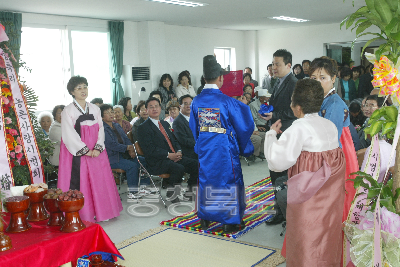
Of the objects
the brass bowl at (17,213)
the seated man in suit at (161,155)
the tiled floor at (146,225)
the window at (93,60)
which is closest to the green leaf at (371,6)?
the brass bowl at (17,213)

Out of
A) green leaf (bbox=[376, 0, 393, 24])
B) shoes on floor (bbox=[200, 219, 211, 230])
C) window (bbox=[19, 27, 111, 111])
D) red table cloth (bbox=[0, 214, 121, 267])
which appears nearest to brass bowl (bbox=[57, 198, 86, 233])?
red table cloth (bbox=[0, 214, 121, 267])

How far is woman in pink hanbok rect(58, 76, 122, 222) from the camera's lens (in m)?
3.82

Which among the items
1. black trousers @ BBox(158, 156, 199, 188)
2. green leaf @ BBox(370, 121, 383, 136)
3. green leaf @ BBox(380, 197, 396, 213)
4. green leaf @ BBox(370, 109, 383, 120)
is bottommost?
black trousers @ BBox(158, 156, 199, 188)

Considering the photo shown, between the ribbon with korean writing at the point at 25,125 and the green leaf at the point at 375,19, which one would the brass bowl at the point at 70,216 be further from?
the ribbon with korean writing at the point at 25,125

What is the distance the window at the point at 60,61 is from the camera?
791 cm

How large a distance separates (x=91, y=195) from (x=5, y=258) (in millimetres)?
2248

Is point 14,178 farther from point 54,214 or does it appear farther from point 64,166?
point 54,214

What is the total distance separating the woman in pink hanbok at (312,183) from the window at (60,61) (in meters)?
6.49

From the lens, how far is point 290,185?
228 centimetres

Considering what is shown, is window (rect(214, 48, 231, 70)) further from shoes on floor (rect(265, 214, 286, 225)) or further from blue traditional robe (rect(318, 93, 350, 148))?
blue traditional robe (rect(318, 93, 350, 148))

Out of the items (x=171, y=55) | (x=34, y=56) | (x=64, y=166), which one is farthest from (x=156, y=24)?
(x=64, y=166)

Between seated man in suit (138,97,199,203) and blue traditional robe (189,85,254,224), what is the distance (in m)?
0.96

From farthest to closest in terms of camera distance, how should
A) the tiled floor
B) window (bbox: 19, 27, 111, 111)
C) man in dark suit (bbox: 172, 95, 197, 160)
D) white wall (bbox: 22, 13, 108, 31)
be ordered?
1. window (bbox: 19, 27, 111, 111)
2. white wall (bbox: 22, 13, 108, 31)
3. man in dark suit (bbox: 172, 95, 197, 160)
4. the tiled floor

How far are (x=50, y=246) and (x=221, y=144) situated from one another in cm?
189
